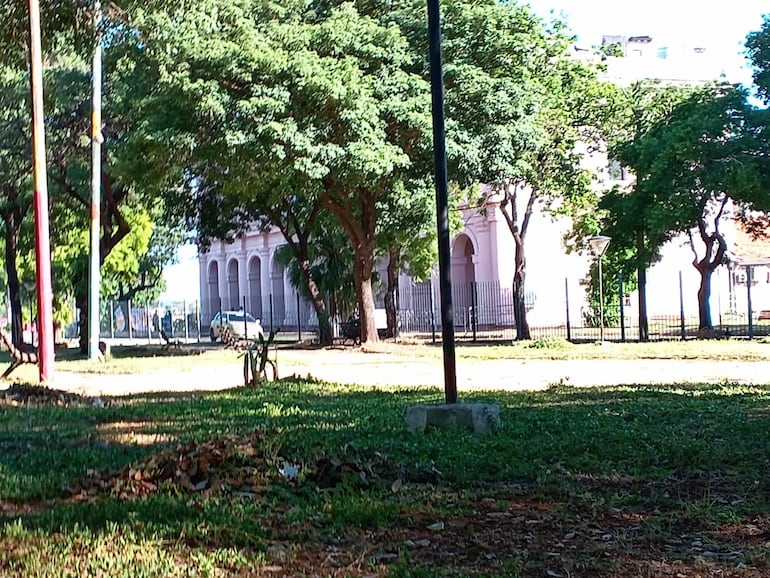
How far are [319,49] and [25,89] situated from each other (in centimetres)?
674

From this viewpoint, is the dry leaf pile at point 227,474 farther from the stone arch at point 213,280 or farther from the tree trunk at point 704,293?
the stone arch at point 213,280

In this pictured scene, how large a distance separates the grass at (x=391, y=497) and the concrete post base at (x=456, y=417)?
19 cm

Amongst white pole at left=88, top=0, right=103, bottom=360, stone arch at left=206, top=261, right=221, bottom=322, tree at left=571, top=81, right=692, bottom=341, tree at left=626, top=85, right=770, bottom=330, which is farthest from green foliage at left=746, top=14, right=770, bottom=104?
stone arch at left=206, top=261, right=221, bottom=322

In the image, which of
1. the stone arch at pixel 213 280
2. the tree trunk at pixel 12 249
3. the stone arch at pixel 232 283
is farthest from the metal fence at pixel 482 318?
the stone arch at pixel 213 280

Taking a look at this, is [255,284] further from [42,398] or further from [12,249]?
[42,398]

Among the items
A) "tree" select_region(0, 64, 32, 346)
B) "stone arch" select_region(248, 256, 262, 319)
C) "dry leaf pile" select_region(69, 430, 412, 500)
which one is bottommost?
"dry leaf pile" select_region(69, 430, 412, 500)

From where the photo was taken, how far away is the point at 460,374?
16938 mm

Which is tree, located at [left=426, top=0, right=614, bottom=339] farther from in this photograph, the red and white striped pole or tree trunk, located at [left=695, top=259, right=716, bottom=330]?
the red and white striped pole

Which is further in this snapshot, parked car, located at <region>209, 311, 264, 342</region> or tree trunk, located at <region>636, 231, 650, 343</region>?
parked car, located at <region>209, 311, 264, 342</region>

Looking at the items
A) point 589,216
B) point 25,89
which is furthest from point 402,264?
point 25,89

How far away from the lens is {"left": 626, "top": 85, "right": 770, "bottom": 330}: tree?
24.0 meters

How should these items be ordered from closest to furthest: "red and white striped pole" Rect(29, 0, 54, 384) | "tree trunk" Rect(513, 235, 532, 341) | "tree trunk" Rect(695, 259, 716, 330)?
"red and white striped pole" Rect(29, 0, 54, 384) → "tree trunk" Rect(695, 259, 716, 330) → "tree trunk" Rect(513, 235, 532, 341)

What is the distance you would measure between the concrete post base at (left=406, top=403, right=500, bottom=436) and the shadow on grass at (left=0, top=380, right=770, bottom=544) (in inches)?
6.6

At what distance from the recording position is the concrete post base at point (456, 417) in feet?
26.4
